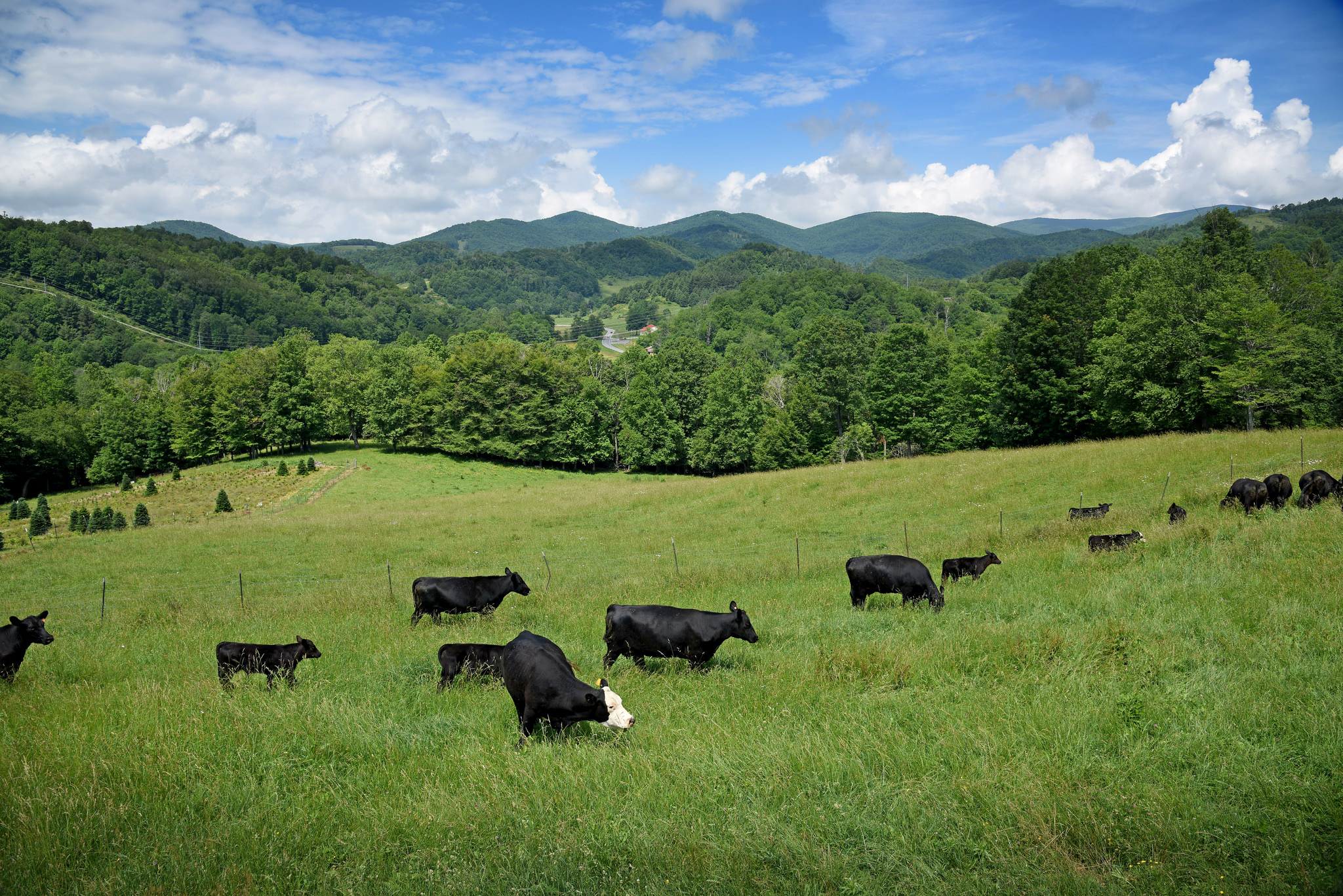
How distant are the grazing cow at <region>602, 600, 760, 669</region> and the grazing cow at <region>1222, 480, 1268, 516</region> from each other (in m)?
14.3

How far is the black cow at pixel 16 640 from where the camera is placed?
10172 millimetres

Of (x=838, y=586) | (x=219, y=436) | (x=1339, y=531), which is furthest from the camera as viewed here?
(x=219, y=436)

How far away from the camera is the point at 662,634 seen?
32.9ft

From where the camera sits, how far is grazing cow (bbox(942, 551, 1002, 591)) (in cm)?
1484

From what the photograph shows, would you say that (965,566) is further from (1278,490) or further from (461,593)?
(461,593)

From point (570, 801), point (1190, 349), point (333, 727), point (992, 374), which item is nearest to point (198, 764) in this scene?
point (333, 727)

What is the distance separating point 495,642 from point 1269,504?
1819 centimetres

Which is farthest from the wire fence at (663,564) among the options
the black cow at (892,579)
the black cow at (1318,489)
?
the black cow at (892,579)

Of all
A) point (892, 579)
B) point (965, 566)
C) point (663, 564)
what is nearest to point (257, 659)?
point (892, 579)

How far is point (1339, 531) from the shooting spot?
42.1 feet

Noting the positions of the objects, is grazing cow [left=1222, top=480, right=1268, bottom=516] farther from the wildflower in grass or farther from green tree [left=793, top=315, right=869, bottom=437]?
the wildflower in grass

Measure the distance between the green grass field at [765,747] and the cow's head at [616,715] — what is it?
243mm

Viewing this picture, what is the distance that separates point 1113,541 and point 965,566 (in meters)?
3.49

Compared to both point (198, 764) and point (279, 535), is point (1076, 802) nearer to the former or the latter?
point (198, 764)
